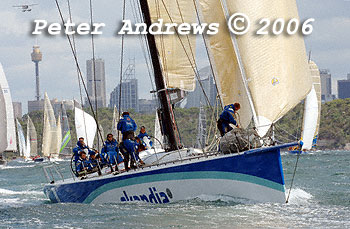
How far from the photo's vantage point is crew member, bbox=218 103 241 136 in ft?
45.5

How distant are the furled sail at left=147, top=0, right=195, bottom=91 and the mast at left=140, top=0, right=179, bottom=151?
0.73 feet

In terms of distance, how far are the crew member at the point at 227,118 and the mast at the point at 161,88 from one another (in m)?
2.01

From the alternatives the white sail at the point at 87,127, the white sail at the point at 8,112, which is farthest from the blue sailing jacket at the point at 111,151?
the white sail at the point at 87,127

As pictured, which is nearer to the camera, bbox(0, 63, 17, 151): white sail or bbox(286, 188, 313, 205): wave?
bbox(286, 188, 313, 205): wave

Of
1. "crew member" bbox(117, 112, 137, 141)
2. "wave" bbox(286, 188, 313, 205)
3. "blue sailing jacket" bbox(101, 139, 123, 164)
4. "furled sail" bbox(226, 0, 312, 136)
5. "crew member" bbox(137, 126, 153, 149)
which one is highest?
"furled sail" bbox(226, 0, 312, 136)

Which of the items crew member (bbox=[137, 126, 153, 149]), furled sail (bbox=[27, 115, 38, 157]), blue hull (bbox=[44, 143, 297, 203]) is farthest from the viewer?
furled sail (bbox=[27, 115, 38, 157])

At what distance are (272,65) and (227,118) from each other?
1420mm

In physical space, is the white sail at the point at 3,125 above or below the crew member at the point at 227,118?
above

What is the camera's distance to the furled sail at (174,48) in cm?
1619

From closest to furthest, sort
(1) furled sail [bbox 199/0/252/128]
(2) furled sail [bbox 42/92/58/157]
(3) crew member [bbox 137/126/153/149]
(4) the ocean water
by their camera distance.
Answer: (4) the ocean water, (1) furled sail [bbox 199/0/252/128], (3) crew member [bbox 137/126/153/149], (2) furled sail [bbox 42/92/58/157]

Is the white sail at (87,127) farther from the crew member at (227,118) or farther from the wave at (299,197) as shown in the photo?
the crew member at (227,118)

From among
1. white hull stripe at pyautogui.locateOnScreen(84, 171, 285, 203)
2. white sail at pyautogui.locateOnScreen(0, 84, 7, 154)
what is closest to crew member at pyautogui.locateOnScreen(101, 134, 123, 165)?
white hull stripe at pyautogui.locateOnScreen(84, 171, 285, 203)

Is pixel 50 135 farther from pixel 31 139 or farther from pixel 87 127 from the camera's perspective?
pixel 87 127

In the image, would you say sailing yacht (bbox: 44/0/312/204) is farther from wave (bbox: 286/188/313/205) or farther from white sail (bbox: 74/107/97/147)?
white sail (bbox: 74/107/97/147)
